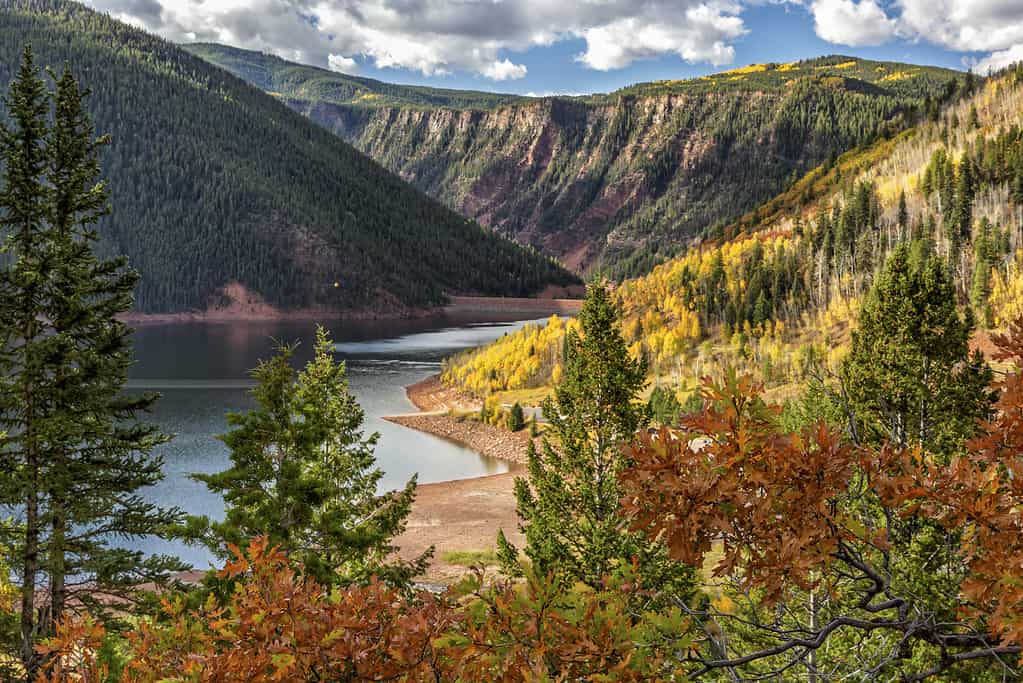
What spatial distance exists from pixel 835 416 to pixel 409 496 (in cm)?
1075

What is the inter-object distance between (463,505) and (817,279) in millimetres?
51404

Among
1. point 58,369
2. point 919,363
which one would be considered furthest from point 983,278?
point 58,369

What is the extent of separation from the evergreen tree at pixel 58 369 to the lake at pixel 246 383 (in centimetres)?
207

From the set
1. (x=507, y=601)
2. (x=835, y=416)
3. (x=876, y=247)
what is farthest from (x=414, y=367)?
(x=507, y=601)

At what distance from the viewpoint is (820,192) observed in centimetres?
11906

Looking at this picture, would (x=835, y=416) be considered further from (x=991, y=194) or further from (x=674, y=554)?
(x=991, y=194)

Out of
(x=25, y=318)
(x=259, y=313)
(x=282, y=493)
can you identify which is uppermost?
(x=25, y=318)

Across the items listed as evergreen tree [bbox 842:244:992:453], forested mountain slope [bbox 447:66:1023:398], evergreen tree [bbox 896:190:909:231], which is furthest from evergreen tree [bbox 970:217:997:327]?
evergreen tree [bbox 842:244:992:453]

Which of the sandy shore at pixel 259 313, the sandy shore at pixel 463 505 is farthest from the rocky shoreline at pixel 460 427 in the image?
the sandy shore at pixel 259 313

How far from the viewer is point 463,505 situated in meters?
45.8

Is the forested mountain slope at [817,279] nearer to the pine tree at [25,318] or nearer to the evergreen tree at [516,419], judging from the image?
the evergreen tree at [516,419]

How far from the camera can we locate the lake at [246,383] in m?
46.4

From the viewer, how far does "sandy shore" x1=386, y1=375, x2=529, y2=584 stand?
39.4 m

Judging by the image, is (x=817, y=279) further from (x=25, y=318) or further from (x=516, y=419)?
(x=25, y=318)
